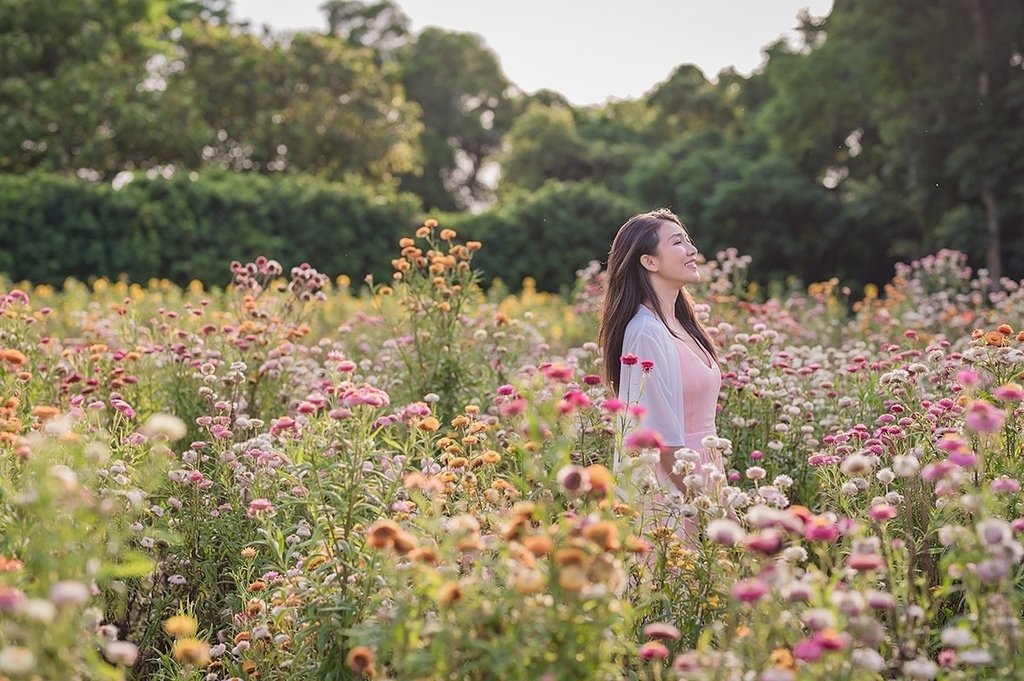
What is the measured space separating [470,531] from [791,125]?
17.2m

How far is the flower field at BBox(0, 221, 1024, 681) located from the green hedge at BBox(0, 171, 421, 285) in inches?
344

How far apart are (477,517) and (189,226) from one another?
41.7 feet

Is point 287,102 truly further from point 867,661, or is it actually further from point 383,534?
point 867,661

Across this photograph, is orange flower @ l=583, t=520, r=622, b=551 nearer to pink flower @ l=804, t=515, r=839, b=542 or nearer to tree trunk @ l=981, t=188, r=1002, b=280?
pink flower @ l=804, t=515, r=839, b=542

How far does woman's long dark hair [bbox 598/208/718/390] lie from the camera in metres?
4.08

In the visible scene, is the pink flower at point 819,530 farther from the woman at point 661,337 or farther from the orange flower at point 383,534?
the woman at point 661,337

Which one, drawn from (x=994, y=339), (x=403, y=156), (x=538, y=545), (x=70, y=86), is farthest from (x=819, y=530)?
(x=403, y=156)

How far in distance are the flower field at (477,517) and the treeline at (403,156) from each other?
29.3ft

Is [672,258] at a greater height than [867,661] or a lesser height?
greater

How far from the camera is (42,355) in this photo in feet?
16.9

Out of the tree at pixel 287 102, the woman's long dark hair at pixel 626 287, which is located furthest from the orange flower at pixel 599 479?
the tree at pixel 287 102

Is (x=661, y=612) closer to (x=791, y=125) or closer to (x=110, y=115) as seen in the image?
(x=791, y=125)

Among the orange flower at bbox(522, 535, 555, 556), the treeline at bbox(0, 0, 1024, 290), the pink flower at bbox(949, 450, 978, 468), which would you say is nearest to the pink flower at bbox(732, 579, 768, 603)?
the orange flower at bbox(522, 535, 555, 556)

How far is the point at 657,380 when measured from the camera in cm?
374
